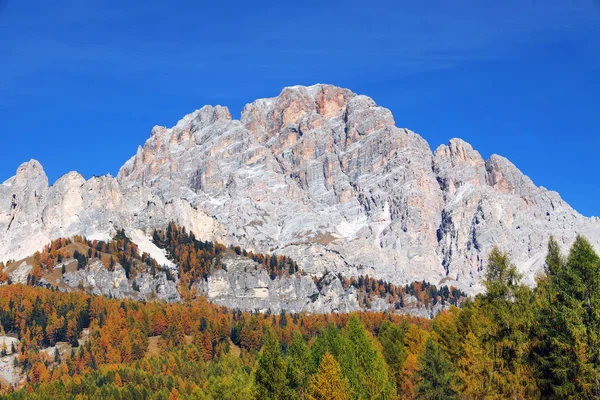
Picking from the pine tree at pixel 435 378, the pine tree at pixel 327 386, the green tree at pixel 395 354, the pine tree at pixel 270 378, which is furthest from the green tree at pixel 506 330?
the green tree at pixel 395 354

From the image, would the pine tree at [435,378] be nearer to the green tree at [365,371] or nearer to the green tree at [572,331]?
the green tree at [365,371]

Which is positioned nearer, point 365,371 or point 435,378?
point 435,378

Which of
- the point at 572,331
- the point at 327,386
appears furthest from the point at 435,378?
the point at 572,331

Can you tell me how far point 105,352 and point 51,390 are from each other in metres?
46.3

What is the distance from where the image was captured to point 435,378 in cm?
6019

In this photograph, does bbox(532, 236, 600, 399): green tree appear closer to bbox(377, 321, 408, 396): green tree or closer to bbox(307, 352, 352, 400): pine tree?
bbox(307, 352, 352, 400): pine tree

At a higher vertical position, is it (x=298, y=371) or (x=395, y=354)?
(x=395, y=354)

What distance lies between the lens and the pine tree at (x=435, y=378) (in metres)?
59.7

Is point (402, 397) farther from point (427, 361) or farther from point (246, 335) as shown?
point (246, 335)

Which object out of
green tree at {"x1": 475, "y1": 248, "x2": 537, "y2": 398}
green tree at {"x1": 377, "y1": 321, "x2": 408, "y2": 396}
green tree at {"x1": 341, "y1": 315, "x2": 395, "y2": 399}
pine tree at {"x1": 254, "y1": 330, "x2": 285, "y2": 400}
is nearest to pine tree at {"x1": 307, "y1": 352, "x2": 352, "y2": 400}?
pine tree at {"x1": 254, "y1": 330, "x2": 285, "y2": 400}

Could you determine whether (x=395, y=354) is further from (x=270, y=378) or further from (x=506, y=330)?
(x=506, y=330)

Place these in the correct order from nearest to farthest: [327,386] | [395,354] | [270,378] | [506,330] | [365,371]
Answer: [506,330] → [327,386] → [270,378] → [365,371] → [395,354]

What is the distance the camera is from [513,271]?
167 ft

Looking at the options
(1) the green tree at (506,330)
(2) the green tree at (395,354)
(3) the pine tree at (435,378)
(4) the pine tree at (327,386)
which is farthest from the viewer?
(2) the green tree at (395,354)
